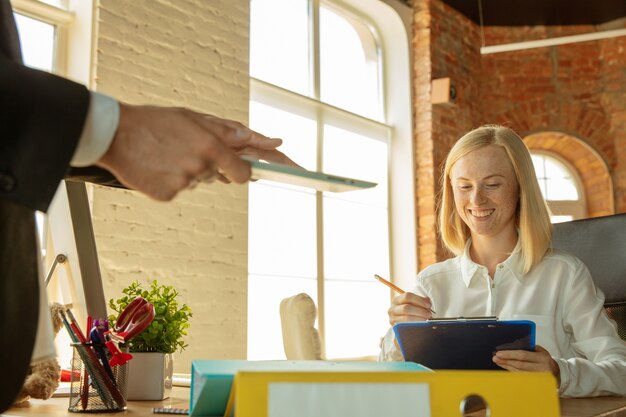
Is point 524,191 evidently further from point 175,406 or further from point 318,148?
point 318,148

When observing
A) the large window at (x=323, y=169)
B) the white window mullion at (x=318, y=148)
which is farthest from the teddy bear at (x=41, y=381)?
the white window mullion at (x=318, y=148)

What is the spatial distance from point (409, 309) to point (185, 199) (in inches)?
99.0

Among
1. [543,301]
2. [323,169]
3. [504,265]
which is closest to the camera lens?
[543,301]

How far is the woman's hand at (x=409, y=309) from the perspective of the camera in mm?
1822

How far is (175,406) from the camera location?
1267 millimetres

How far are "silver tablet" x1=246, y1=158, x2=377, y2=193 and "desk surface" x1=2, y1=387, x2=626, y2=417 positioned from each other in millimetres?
546

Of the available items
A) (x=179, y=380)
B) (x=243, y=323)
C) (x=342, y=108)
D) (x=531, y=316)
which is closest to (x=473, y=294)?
(x=531, y=316)

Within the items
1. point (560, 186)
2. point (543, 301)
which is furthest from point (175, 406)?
point (560, 186)

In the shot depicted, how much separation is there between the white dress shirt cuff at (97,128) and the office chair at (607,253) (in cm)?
184

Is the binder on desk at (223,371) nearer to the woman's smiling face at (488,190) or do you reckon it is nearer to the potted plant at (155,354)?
the potted plant at (155,354)

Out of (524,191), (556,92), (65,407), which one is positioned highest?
(556,92)

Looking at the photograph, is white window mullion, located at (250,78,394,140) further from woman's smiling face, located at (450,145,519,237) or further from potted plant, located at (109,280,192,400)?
potted plant, located at (109,280,192,400)

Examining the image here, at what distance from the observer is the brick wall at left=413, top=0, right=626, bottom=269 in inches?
268

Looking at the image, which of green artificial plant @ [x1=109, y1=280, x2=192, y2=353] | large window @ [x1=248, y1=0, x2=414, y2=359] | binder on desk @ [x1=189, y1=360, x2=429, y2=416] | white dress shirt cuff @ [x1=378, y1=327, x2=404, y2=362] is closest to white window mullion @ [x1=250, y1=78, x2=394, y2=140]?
large window @ [x1=248, y1=0, x2=414, y2=359]
